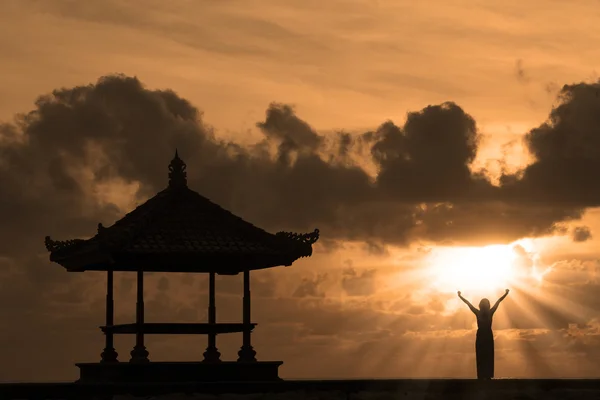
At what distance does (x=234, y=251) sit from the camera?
36.0m

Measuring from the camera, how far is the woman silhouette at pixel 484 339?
34.5 meters

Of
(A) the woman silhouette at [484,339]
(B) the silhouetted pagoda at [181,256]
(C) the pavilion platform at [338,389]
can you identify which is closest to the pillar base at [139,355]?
(B) the silhouetted pagoda at [181,256]

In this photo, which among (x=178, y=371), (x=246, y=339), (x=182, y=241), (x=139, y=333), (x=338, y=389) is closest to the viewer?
(x=338, y=389)

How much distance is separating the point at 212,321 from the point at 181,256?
2513 mm

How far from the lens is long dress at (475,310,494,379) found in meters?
34.5

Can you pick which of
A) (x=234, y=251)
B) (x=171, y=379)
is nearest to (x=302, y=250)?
(x=234, y=251)

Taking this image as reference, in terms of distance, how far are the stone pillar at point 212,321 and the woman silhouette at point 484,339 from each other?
6.92 m

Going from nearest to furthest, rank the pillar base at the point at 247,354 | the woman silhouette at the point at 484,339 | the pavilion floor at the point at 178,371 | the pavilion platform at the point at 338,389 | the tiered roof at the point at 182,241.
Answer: the pavilion platform at the point at 338,389, the woman silhouette at the point at 484,339, the pavilion floor at the point at 178,371, the tiered roof at the point at 182,241, the pillar base at the point at 247,354

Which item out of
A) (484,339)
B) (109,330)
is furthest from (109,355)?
(484,339)

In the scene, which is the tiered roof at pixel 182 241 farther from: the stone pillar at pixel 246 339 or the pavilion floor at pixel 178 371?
the pavilion floor at pixel 178 371

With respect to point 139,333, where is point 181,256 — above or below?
above

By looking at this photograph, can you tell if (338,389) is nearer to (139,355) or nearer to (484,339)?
(484,339)

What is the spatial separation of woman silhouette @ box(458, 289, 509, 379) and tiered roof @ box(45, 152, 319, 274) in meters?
5.15

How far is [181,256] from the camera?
3559 centimetres
